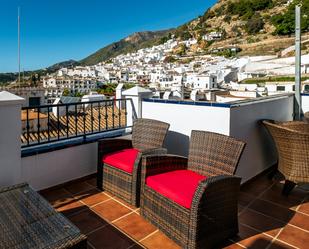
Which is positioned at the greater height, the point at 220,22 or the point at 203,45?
the point at 220,22

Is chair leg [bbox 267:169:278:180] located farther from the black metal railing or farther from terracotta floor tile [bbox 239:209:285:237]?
the black metal railing

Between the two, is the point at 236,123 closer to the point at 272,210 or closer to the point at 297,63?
the point at 272,210

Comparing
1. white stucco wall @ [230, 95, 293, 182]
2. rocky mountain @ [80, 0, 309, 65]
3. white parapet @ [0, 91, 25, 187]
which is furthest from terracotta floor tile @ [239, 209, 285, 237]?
rocky mountain @ [80, 0, 309, 65]

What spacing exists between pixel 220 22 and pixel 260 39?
2189 centimetres

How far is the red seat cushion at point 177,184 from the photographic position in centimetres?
179

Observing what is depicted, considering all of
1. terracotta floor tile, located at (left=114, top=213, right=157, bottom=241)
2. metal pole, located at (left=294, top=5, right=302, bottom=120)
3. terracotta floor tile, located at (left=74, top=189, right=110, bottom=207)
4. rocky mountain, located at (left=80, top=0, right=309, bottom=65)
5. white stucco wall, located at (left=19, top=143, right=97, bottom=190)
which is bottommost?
terracotta floor tile, located at (left=114, top=213, right=157, bottom=241)

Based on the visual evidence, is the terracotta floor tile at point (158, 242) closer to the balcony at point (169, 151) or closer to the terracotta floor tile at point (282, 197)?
the balcony at point (169, 151)

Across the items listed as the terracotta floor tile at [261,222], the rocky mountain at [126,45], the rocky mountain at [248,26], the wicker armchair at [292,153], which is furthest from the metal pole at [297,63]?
the rocky mountain at [126,45]

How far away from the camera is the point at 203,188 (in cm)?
165

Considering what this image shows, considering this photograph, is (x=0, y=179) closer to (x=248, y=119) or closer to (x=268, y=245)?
(x=268, y=245)

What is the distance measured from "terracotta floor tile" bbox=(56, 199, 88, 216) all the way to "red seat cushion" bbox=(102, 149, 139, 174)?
1.65ft

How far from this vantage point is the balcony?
81.4 inches

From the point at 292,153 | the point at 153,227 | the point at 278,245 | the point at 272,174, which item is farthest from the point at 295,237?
the point at 272,174

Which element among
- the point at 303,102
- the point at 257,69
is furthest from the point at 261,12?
the point at 303,102
